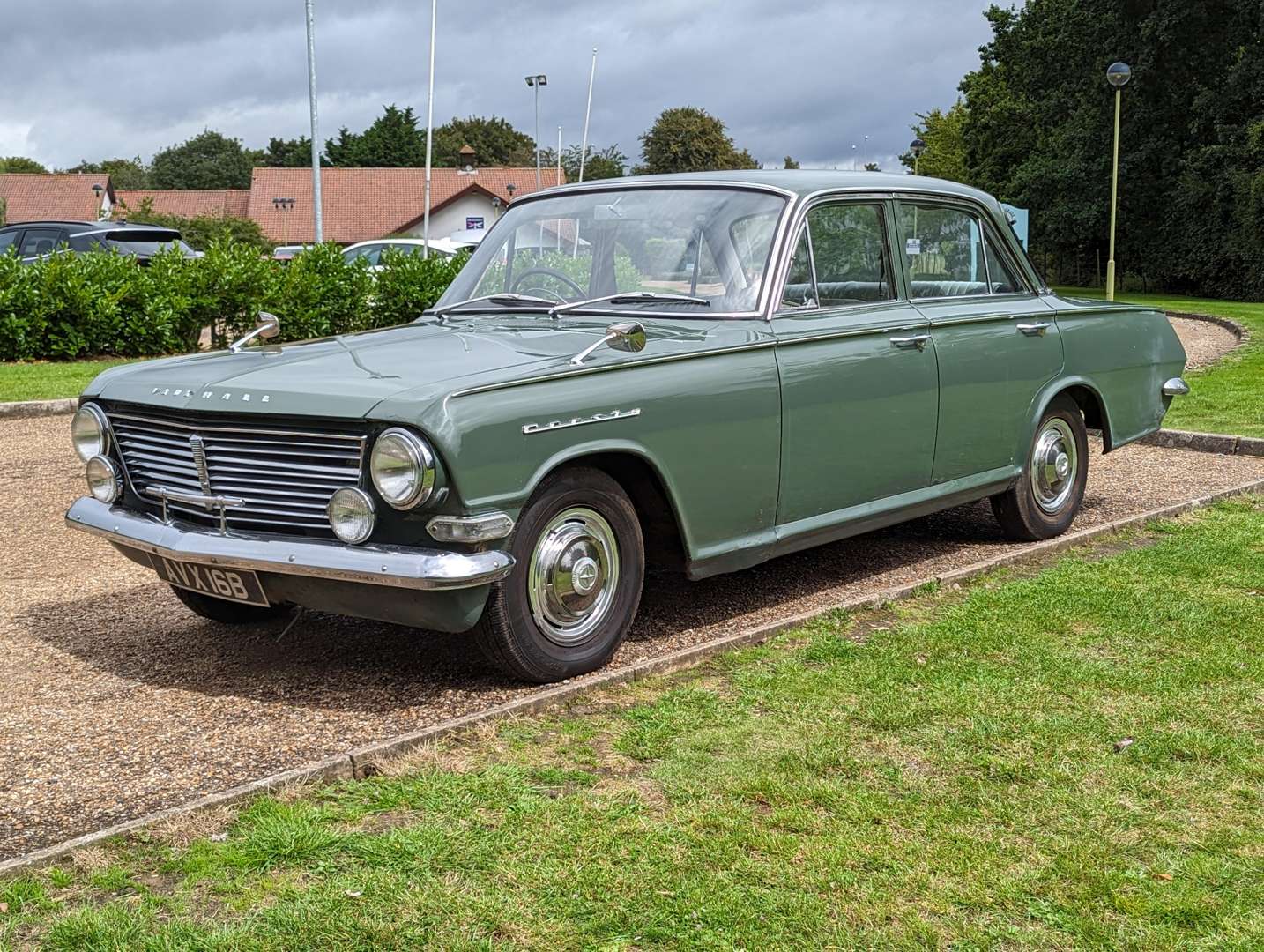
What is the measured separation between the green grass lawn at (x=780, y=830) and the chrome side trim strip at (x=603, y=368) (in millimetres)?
1068

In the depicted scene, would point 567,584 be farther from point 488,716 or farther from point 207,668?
point 207,668

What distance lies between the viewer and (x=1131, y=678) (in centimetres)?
482

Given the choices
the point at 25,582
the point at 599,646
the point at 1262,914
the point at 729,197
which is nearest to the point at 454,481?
the point at 599,646

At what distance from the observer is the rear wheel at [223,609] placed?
18.7 feet

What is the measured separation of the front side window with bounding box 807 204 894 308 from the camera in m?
5.85

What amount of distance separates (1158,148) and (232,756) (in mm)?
43736

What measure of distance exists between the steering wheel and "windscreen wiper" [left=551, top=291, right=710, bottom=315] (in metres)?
0.11

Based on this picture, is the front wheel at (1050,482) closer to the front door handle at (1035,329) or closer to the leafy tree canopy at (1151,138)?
the front door handle at (1035,329)

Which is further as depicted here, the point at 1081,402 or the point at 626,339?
the point at 1081,402

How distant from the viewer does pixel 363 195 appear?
250 feet

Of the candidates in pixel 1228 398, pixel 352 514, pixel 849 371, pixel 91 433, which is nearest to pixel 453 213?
pixel 1228 398

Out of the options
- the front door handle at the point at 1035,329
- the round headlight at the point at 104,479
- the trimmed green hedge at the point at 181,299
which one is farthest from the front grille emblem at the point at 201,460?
the trimmed green hedge at the point at 181,299

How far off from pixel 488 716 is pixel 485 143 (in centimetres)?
11696

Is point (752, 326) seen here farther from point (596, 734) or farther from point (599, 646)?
point (596, 734)
